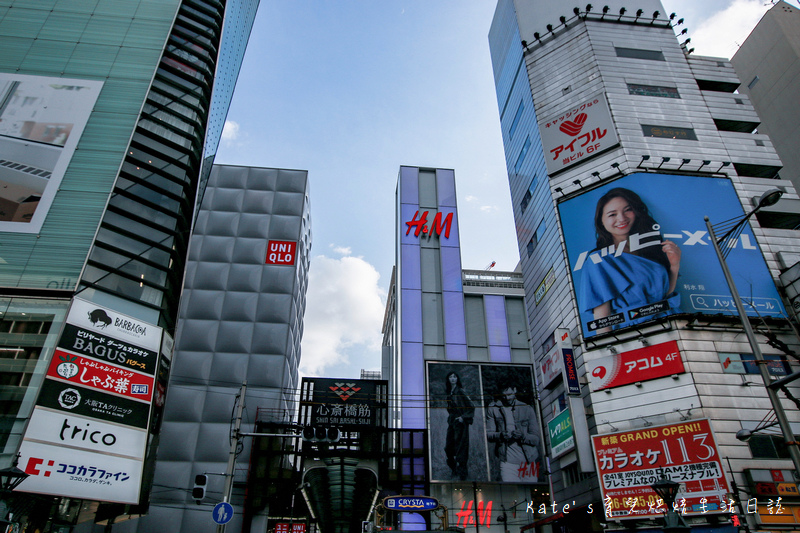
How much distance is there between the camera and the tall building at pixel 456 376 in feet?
115

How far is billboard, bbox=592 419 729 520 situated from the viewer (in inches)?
915

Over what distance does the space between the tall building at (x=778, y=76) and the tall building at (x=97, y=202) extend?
56.1m

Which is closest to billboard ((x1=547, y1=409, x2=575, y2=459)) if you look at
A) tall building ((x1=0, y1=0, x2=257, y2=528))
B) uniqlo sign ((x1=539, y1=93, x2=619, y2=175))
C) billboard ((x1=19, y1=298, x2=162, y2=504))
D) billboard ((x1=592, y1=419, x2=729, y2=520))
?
billboard ((x1=592, y1=419, x2=729, y2=520))

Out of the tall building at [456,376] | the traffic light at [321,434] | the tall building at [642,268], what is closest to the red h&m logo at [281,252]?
the tall building at [456,376]

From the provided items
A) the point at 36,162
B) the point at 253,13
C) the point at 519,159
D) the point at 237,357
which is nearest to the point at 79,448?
the point at 36,162

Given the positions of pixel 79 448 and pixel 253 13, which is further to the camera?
pixel 253 13

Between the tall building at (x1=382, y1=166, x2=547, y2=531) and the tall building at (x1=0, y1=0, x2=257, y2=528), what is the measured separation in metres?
19.0

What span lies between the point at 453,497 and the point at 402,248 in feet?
72.1

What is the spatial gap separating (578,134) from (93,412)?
117 ft

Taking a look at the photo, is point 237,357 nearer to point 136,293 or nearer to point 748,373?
point 136,293

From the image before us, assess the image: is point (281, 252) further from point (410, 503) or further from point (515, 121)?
point (410, 503)

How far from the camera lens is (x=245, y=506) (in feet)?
102

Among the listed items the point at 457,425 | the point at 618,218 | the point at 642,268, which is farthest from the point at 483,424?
the point at 618,218

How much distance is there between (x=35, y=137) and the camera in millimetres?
27156
